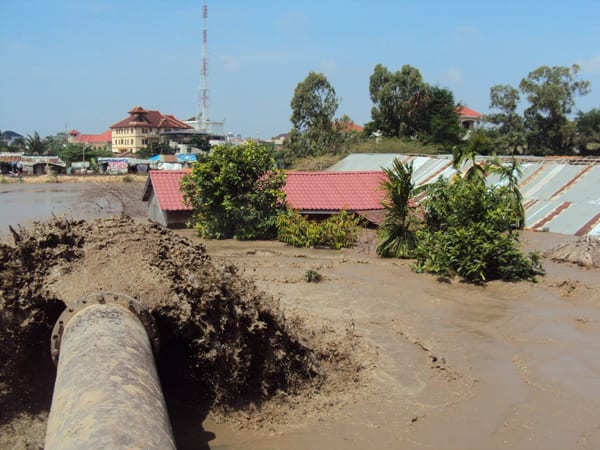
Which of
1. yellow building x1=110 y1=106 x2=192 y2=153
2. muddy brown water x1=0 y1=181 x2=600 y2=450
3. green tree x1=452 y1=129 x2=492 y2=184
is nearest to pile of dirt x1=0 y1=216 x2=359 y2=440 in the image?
muddy brown water x1=0 y1=181 x2=600 y2=450

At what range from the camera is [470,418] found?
5969mm

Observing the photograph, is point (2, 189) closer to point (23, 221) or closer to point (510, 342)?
point (23, 221)

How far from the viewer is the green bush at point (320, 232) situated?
1628 cm

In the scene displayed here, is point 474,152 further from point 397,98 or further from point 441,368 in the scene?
point 397,98

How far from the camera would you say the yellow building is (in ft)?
309

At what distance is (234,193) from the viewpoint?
17.2m

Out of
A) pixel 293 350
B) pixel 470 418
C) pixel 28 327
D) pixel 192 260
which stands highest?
pixel 192 260

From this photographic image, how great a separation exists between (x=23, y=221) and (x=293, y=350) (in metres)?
21.2

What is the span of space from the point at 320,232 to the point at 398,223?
2.74m

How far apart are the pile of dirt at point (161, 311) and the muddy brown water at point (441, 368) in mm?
310

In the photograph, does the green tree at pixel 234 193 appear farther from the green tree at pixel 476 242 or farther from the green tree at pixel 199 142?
the green tree at pixel 199 142

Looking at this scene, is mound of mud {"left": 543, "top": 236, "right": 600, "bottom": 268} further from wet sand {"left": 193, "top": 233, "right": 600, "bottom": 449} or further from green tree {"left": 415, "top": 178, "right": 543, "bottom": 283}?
green tree {"left": 415, "top": 178, "right": 543, "bottom": 283}

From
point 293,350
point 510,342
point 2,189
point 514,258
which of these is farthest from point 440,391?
point 2,189

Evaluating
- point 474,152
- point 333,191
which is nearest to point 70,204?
point 333,191
